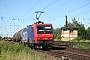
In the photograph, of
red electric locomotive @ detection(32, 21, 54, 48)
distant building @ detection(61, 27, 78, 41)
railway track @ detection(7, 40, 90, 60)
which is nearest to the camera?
railway track @ detection(7, 40, 90, 60)

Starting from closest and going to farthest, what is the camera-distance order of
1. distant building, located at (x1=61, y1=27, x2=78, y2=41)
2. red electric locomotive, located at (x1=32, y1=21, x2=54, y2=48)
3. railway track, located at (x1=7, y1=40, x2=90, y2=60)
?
railway track, located at (x1=7, y1=40, x2=90, y2=60) → red electric locomotive, located at (x1=32, y1=21, x2=54, y2=48) → distant building, located at (x1=61, y1=27, x2=78, y2=41)

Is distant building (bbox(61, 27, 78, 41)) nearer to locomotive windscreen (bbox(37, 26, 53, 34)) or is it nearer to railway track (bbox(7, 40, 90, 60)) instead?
locomotive windscreen (bbox(37, 26, 53, 34))

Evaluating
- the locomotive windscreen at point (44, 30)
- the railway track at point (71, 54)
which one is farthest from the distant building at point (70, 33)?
the railway track at point (71, 54)

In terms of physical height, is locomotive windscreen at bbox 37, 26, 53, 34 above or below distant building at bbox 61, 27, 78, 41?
below

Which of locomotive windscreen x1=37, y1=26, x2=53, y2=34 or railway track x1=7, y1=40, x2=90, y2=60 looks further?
locomotive windscreen x1=37, y1=26, x2=53, y2=34

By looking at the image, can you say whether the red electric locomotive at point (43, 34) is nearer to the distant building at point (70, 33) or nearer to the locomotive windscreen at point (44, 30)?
the locomotive windscreen at point (44, 30)

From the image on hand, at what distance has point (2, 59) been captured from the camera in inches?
470

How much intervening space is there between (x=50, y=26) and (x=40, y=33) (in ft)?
4.21

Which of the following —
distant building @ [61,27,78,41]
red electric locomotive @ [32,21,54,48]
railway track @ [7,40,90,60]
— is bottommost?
railway track @ [7,40,90,60]

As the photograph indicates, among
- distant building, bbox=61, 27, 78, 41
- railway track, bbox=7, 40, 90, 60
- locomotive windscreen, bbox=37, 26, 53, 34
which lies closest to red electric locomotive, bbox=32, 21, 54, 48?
locomotive windscreen, bbox=37, 26, 53, 34

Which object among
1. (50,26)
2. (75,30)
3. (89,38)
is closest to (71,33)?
(75,30)

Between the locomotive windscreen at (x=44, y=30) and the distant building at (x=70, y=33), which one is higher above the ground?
the distant building at (x=70, y=33)

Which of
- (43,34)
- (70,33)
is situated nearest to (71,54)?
(43,34)

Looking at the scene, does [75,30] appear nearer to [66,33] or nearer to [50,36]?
[66,33]
